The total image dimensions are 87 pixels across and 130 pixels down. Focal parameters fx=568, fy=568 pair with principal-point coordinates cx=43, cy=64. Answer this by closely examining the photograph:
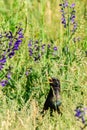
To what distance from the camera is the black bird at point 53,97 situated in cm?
471

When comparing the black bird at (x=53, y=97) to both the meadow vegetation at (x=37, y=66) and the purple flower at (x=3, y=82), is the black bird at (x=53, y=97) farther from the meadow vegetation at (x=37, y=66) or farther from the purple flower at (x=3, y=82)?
the purple flower at (x=3, y=82)

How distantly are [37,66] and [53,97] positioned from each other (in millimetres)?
564

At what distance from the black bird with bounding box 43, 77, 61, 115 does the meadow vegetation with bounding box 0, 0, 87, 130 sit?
54 millimetres

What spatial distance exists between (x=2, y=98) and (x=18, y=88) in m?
0.31

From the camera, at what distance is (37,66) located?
5.27m

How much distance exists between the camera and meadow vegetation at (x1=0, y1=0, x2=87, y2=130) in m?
4.34

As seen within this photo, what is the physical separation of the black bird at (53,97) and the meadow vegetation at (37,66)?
0.05 metres

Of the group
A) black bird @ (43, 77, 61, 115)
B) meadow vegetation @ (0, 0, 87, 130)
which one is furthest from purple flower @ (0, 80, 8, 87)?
black bird @ (43, 77, 61, 115)

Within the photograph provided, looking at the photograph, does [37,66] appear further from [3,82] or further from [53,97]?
[53,97]

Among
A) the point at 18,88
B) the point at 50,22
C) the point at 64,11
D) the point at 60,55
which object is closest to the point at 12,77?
the point at 18,88

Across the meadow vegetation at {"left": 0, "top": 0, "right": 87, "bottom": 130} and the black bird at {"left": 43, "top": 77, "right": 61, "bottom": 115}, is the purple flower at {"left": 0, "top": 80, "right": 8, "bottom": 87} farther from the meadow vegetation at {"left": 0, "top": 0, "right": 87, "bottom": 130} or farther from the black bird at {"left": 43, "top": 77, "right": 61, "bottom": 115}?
the black bird at {"left": 43, "top": 77, "right": 61, "bottom": 115}

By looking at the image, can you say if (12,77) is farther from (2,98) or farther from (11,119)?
(11,119)

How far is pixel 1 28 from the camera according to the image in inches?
222

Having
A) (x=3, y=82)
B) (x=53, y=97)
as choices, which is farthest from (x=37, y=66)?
(x=53, y=97)
